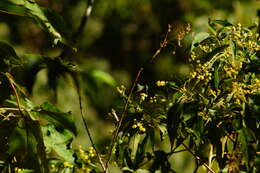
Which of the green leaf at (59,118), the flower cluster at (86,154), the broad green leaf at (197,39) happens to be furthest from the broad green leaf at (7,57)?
the broad green leaf at (197,39)

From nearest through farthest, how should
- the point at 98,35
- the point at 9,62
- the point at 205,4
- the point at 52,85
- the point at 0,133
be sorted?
1. the point at 0,133
2. the point at 9,62
3. the point at 52,85
4. the point at 205,4
5. the point at 98,35

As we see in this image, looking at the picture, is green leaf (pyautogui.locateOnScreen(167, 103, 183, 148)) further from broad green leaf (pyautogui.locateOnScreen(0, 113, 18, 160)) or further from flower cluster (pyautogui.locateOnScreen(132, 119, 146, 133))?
broad green leaf (pyautogui.locateOnScreen(0, 113, 18, 160))

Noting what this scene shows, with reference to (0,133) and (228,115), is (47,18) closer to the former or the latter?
(0,133)

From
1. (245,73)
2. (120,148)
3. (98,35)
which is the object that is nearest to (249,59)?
(245,73)

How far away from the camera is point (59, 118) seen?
1.16 m

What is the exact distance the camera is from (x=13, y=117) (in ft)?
3.62

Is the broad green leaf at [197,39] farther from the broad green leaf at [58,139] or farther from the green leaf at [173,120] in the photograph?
the broad green leaf at [58,139]

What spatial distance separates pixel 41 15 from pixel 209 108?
14.1 inches

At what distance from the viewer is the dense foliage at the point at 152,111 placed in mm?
1070

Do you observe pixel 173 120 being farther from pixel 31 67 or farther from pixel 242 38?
pixel 31 67

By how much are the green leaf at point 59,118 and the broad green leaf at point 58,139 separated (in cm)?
6

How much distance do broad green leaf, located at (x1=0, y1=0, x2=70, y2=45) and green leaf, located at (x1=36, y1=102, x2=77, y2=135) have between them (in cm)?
13

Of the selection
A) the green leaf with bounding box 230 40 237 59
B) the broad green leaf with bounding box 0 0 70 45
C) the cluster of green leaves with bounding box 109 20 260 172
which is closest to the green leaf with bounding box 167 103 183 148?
the cluster of green leaves with bounding box 109 20 260 172

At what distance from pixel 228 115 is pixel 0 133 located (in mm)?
411
